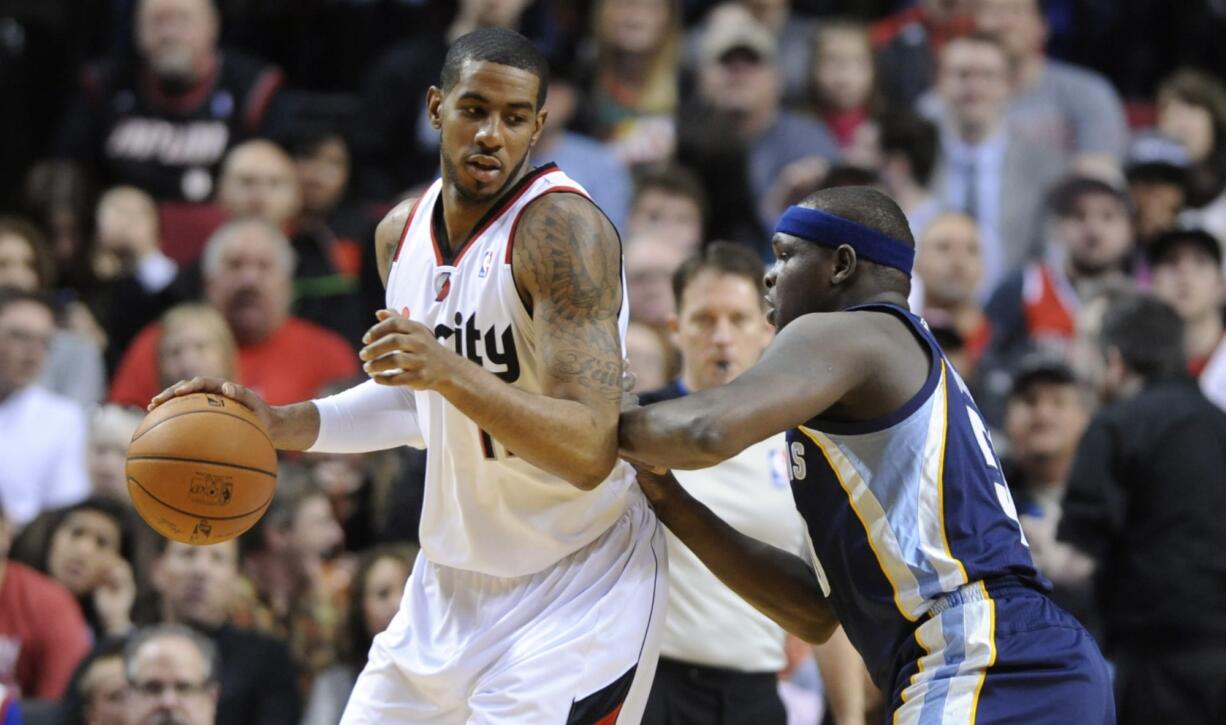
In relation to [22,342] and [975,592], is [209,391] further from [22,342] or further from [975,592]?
[22,342]

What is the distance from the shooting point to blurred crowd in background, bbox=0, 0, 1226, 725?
7.94 metres

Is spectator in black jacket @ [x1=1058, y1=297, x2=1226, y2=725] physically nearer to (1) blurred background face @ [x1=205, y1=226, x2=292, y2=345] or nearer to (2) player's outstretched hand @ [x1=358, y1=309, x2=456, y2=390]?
(1) blurred background face @ [x1=205, y1=226, x2=292, y2=345]

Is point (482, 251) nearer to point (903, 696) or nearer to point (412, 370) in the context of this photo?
point (412, 370)

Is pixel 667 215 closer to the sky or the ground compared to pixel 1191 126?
closer to the sky

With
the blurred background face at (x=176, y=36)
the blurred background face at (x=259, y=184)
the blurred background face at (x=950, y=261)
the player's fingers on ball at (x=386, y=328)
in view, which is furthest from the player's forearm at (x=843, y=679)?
the blurred background face at (x=176, y=36)

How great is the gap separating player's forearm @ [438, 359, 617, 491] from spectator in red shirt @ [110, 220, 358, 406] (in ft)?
16.4

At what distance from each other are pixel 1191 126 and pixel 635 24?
3.66 meters

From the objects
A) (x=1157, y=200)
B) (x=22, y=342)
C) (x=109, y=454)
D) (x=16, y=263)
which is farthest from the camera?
(x=1157, y=200)

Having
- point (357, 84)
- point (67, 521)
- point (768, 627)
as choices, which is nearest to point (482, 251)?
point (768, 627)

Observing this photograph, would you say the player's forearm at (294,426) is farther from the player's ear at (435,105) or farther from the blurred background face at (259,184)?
the blurred background face at (259,184)

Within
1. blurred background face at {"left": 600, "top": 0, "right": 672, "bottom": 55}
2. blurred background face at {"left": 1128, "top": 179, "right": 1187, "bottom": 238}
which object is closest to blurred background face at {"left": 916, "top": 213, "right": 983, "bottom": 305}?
blurred background face at {"left": 1128, "top": 179, "right": 1187, "bottom": 238}

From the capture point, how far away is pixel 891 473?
4465 mm

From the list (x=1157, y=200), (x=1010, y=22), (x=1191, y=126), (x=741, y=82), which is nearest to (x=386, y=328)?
(x=741, y=82)

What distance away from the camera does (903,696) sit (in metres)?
4.47
